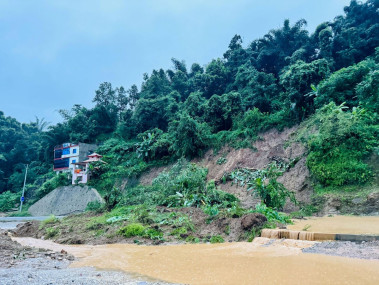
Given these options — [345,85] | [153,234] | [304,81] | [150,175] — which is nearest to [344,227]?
[153,234]

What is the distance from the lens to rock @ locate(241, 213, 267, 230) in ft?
28.9

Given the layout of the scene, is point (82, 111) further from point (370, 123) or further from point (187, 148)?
point (370, 123)

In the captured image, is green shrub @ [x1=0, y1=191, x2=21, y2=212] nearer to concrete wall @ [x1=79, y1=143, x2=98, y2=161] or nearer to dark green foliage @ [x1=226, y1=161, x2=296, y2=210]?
concrete wall @ [x1=79, y1=143, x2=98, y2=161]

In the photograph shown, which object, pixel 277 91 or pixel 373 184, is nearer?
pixel 373 184

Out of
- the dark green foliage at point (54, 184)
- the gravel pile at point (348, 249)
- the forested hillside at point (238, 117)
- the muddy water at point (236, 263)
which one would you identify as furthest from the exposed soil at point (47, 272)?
the dark green foliage at point (54, 184)

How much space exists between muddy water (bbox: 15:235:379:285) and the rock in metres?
0.82

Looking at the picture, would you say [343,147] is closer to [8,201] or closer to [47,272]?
[47,272]

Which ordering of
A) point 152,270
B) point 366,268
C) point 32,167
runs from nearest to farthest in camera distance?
point 366,268 < point 152,270 < point 32,167

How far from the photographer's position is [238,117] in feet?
90.9

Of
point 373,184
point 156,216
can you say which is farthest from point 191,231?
point 373,184

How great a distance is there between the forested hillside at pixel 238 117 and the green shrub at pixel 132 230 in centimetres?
489

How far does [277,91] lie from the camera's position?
29781 millimetres

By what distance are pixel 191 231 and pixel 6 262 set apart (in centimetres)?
554

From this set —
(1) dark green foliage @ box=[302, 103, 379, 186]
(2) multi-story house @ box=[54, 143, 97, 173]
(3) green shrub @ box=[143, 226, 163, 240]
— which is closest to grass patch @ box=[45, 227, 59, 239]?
(3) green shrub @ box=[143, 226, 163, 240]
